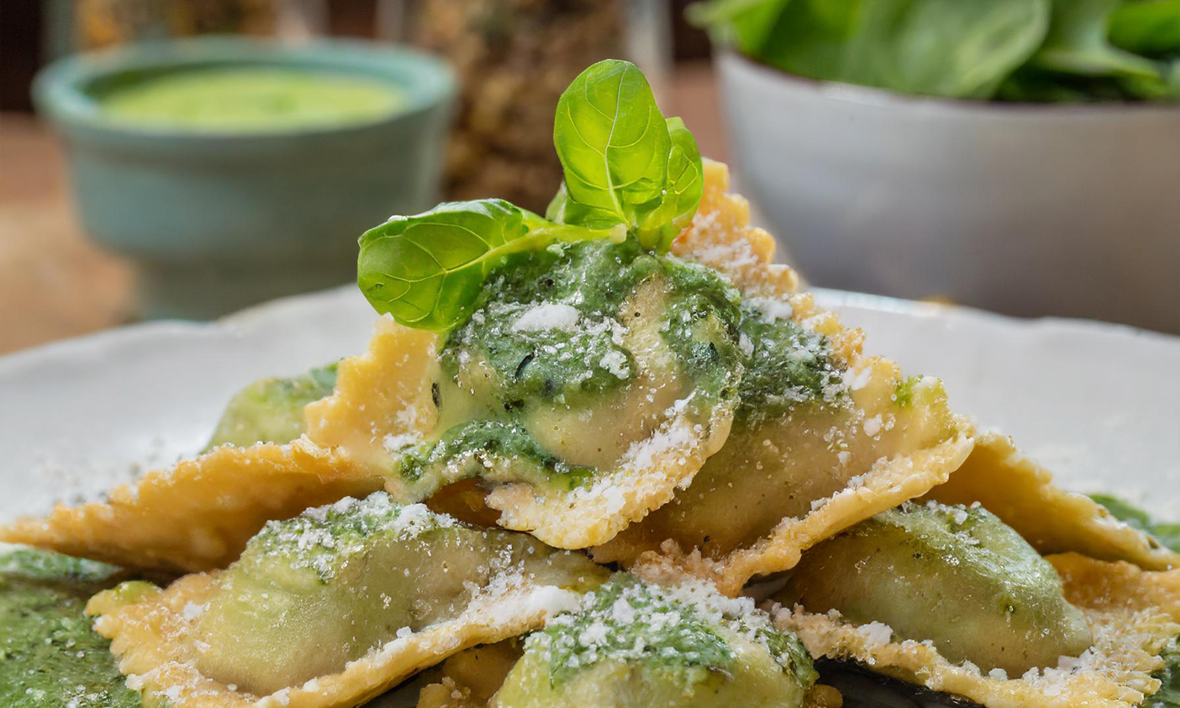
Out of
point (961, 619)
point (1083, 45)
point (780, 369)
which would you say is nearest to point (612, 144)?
point (780, 369)

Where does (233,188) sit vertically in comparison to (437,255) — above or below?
below

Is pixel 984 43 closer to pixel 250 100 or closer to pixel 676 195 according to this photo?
pixel 676 195

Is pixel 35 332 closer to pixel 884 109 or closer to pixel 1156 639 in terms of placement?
pixel 884 109

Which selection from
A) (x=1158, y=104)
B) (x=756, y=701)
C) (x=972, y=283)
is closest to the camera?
(x=756, y=701)

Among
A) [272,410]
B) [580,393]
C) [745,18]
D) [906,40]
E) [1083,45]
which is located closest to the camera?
[580,393]

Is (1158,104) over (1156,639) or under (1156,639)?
over

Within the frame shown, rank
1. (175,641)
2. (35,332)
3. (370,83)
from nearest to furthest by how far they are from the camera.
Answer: (175,641)
(35,332)
(370,83)

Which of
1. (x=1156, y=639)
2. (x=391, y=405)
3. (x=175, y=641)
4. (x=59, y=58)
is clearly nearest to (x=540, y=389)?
(x=391, y=405)

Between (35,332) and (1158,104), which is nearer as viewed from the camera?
(1158,104)
